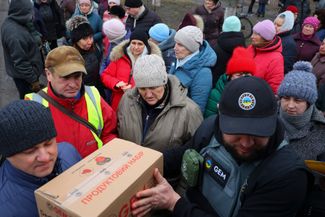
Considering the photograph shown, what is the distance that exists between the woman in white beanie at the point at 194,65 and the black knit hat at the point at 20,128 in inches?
84.2

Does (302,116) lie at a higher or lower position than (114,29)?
lower

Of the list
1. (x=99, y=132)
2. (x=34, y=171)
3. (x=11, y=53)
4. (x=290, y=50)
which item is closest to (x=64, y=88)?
(x=99, y=132)

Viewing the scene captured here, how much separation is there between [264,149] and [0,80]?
21.6 feet

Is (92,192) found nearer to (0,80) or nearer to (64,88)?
(64,88)

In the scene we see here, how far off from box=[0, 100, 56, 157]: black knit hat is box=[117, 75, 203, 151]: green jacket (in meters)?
1.07

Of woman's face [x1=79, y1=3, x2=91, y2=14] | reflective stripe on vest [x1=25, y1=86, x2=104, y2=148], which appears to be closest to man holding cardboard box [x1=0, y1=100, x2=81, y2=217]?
reflective stripe on vest [x1=25, y1=86, x2=104, y2=148]

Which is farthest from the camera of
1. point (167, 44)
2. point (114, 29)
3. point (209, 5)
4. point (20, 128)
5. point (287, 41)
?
point (209, 5)

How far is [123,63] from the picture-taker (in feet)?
12.4

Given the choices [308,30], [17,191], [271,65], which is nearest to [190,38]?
[271,65]

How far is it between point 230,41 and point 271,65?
0.63m

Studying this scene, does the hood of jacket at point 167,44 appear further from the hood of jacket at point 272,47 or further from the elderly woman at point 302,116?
the elderly woman at point 302,116

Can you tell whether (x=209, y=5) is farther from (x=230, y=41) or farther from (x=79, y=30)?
(x=79, y=30)

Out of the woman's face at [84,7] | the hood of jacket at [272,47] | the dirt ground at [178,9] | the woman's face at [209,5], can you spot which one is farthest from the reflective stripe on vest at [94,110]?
the dirt ground at [178,9]

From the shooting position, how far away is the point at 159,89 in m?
2.54
